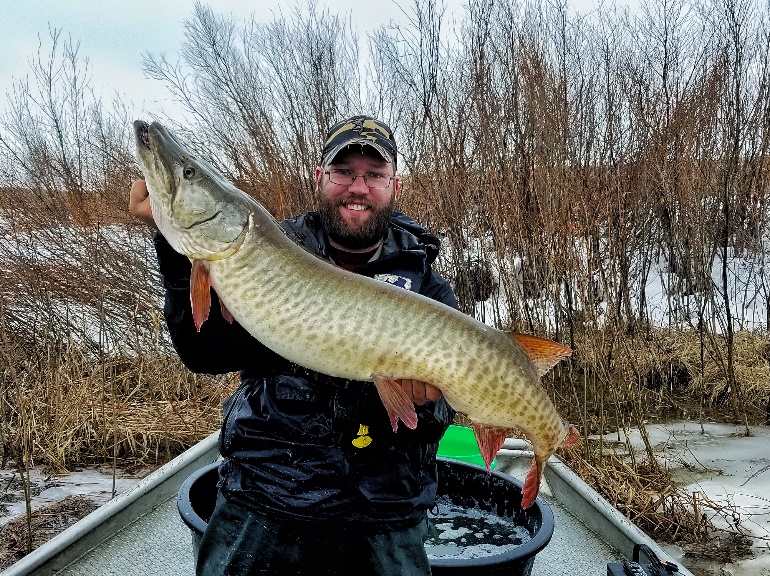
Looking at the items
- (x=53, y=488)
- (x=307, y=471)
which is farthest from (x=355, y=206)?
(x=53, y=488)

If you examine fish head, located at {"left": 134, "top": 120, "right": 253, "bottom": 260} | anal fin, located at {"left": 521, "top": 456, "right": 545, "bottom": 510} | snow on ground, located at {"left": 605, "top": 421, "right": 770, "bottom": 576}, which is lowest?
snow on ground, located at {"left": 605, "top": 421, "right": 770, "bottom": 576}

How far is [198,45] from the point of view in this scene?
9.01 m

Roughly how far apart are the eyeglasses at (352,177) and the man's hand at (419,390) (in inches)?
31.6

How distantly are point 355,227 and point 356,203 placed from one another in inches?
3.2

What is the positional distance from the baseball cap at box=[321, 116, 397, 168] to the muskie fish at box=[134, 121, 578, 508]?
647 millimetres

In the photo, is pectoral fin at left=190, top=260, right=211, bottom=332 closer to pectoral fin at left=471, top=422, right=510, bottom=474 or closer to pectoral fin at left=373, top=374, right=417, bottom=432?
pectoral fin at left=373, top=374, right=417, bottom=432

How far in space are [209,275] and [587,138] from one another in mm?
5123

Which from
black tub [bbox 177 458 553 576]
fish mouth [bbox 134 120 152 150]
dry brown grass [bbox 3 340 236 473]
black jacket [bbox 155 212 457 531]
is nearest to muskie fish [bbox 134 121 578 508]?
fish mouth [bbox 134 120 152 150]

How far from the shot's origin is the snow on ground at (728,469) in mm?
3410

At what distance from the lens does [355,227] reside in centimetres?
217

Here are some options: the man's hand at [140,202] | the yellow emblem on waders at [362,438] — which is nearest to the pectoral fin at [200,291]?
the man's hand at [140,202]

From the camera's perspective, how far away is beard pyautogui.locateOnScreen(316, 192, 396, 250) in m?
2.17

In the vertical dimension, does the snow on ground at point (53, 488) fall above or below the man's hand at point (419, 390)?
below

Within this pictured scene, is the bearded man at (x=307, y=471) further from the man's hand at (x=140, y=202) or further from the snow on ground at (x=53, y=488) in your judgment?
the snow on ground at (x=53, y=488)
